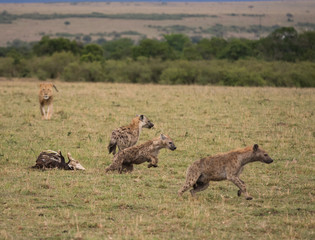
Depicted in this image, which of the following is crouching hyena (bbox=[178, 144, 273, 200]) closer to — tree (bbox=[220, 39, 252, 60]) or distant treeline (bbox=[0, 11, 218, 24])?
tree (bbox=[220, 39, 252, 60])

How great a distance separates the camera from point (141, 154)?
28.1ft

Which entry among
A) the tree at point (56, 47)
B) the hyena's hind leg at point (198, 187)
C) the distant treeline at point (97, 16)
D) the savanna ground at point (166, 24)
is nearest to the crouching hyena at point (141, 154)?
the hyena's hind leg at point (198, 187)

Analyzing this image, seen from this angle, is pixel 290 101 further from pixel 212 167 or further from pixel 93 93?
pixel 212 167

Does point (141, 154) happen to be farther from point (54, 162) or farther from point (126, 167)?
point (54, 162)

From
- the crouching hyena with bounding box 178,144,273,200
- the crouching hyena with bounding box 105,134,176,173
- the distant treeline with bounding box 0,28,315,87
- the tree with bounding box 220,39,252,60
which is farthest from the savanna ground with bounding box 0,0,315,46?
the crouching hyena with bounding box 178,144,273,200

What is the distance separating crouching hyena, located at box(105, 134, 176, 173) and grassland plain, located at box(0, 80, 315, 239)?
24 centimetres

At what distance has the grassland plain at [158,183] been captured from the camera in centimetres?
597

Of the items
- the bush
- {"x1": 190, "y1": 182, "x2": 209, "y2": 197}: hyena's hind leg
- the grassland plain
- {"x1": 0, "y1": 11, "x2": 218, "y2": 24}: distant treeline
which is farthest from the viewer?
{"x1": 0, "y1": 11, "x2": 218, "y2": 24}: distant treeline

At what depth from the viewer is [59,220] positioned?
619 cm

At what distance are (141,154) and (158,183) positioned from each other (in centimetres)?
Answer: 67

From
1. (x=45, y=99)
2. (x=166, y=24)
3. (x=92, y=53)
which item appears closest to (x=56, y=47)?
(x=92, y=53)

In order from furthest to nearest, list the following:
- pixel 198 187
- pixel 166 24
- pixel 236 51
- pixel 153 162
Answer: pixel 166 24 → pixel 236 51 → pixel 153 162 → pixel 198 187

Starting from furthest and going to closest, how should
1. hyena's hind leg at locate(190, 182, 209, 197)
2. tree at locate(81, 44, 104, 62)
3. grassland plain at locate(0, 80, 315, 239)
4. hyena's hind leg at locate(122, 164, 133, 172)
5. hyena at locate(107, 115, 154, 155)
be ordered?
1. tree at locate(81, 44, 104, 62)
2. hyena at locate(107, 115, 154, 155)
3. hyena's hind leg at locate(122, 164, 133, 172)
4. hyena's hind leg at locate(190, 182, 209, 197)
5. grassland plain at locate(0, 80, 315, 239)

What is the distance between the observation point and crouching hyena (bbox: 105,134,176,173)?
856cm
